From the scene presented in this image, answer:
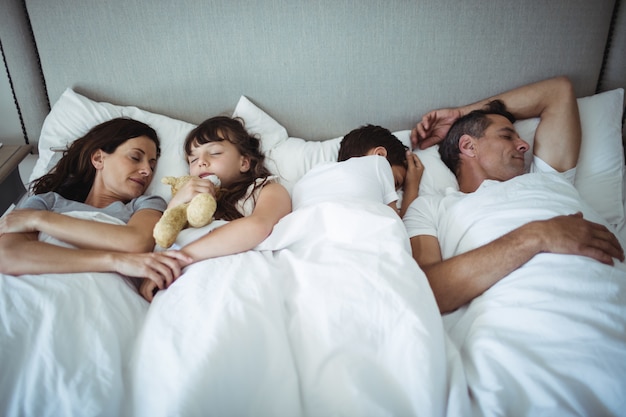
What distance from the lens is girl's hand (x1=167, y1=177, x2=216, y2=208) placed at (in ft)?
4.09

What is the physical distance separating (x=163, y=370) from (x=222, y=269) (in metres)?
0.30

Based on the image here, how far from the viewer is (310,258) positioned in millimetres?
1103

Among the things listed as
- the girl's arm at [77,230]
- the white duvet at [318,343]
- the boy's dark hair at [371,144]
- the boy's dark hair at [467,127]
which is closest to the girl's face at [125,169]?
the girl's arm at [77,230]

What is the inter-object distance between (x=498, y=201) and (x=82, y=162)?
1.56 meters

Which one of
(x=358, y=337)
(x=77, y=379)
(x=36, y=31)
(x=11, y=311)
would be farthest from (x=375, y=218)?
(x=36, y=31)

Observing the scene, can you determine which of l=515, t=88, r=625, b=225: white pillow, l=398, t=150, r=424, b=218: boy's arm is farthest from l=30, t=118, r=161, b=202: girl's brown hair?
l=515, t=88, r=625, b=225: white pillow

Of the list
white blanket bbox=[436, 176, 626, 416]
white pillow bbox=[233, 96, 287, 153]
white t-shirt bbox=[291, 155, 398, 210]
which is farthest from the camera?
white pillow bbox=[233, 96, 287, 153]

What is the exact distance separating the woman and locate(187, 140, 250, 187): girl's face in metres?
0.18

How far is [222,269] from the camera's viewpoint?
105 centimetres

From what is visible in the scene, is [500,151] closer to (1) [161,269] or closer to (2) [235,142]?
(2) [235,142]

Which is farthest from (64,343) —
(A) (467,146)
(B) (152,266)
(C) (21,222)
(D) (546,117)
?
(D) (546,117)

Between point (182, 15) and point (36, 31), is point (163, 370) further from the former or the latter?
point (36, 31)

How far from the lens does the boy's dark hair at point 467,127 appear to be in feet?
5.16

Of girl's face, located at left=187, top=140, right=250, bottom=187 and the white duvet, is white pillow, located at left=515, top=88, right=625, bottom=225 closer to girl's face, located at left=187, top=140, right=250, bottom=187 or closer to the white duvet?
the white duvet
